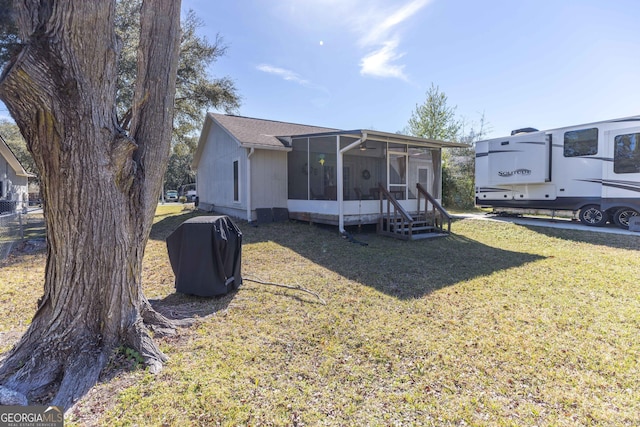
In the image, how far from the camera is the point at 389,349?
2834 mm

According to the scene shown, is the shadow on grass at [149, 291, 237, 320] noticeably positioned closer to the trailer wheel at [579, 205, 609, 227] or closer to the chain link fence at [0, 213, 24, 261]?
the chain link fence at [0, 213, 24, 261]

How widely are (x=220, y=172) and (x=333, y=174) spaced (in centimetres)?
624

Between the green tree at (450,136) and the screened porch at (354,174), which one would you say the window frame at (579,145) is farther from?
the green tree at (450,136)

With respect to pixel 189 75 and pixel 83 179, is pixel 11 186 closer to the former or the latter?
pixel 189 75

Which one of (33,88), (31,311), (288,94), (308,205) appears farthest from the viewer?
(288,94)

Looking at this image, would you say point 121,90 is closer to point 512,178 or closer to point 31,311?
point 31,311

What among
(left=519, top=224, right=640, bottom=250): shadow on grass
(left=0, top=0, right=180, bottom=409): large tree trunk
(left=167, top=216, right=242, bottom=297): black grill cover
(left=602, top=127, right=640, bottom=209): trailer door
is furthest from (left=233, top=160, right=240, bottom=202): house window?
(left=602, top=127, right=640, bottom=209): trailer door

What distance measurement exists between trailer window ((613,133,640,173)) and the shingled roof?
1008 centimetres

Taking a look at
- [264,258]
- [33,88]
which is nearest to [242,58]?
[264,258]

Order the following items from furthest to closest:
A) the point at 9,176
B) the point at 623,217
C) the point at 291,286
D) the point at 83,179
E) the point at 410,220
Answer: the point at 9,176 < the point at 623,217 < the point at 410,220 < the point at 291,286 < the point at 83,179

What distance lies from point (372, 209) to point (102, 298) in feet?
24.6

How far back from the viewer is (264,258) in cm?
638

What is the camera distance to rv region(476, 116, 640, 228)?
9180 mm

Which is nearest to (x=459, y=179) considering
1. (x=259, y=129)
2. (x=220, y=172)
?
(x=259, y=129)
